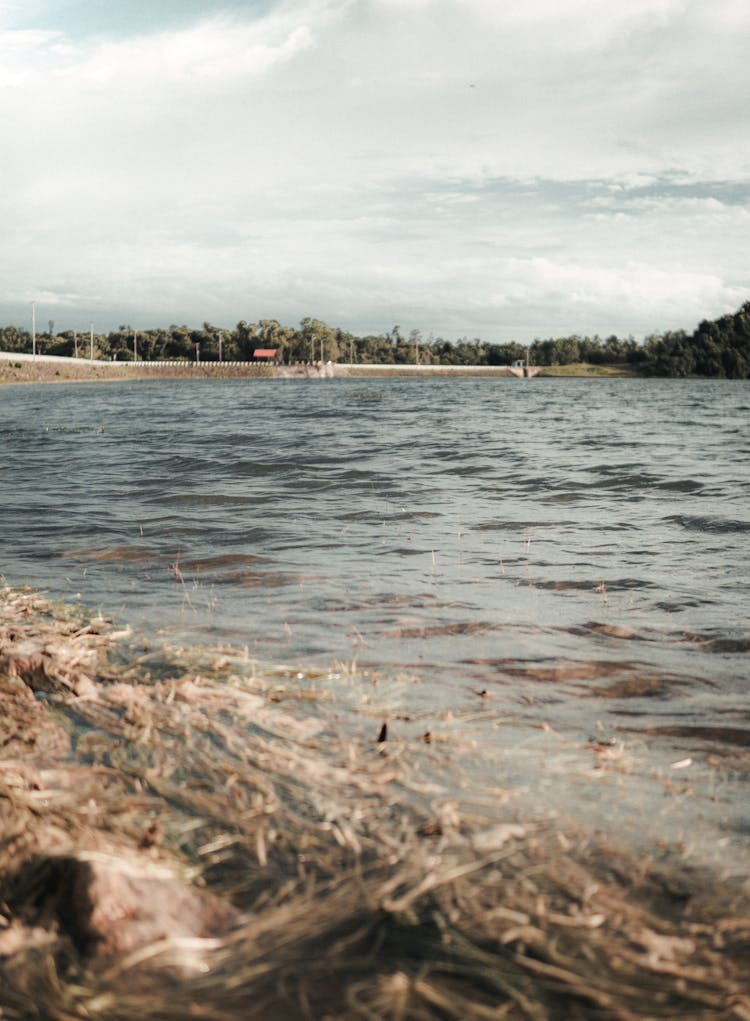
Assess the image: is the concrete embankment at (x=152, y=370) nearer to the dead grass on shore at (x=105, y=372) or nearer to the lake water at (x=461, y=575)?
the dead grass on shore at (x=105, y=372)

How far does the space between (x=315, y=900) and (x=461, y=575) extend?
474 cm

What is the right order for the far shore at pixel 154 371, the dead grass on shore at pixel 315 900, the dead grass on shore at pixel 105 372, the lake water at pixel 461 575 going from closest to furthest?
the dead grass on shore at pixel 315 900 < the lake water at pixel 461 575 < the dead grass on shore at pixel 105 372 < the far shore at pixel 154 371

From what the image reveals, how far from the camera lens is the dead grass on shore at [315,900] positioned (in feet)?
6.38

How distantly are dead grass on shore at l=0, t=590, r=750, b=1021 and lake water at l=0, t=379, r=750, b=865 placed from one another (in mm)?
546

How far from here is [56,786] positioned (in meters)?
3.04

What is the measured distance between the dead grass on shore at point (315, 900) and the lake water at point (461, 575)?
21.5 inches

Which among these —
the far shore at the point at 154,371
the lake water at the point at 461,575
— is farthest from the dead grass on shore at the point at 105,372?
the lake water at the point at 461,575

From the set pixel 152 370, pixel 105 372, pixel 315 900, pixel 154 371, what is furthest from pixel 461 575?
pixel 154 371

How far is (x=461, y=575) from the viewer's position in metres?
6.94

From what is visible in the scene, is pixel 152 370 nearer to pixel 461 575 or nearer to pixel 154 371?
pixel 154 371

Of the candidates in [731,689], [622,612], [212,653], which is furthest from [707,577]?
[212,653]

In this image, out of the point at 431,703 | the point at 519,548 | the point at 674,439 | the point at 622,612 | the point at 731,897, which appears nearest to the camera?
the point at 731,897

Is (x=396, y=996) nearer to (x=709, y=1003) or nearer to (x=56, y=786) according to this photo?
(x=709, y=1003)

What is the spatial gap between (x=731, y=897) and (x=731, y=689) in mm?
2047
